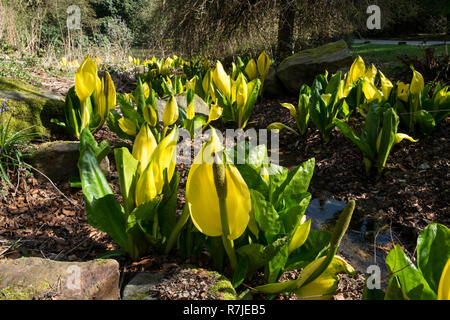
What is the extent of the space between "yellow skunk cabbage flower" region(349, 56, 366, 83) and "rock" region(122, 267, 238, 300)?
2.59m

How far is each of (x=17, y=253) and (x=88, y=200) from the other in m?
0.49

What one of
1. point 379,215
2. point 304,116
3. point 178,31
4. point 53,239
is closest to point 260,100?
point 304,116

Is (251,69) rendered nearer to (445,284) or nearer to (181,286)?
(181,286)

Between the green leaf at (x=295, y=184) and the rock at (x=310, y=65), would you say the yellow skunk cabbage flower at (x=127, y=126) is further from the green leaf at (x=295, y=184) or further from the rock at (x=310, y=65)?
the rock at (x=310, y=65)

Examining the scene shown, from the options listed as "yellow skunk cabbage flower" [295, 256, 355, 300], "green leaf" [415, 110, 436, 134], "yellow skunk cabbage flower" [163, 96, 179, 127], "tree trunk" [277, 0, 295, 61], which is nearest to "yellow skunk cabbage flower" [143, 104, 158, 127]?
"yellow skunk cabbage flower" [163, 96, 179, 127]

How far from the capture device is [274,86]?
4488 mm

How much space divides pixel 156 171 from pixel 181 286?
0.38 m

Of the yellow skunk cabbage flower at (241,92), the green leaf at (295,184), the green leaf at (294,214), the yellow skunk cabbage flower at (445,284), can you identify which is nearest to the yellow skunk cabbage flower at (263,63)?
the yellow skunk cabbage flower at (241,92)

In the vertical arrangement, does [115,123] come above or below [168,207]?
above

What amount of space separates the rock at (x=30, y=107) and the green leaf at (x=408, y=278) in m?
2.13

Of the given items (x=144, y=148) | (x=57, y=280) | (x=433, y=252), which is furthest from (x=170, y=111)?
(x=433, y=252)

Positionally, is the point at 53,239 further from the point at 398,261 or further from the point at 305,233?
the point at 398,261

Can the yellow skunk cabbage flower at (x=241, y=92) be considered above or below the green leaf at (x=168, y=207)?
above

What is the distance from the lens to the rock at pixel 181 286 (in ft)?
3.29
